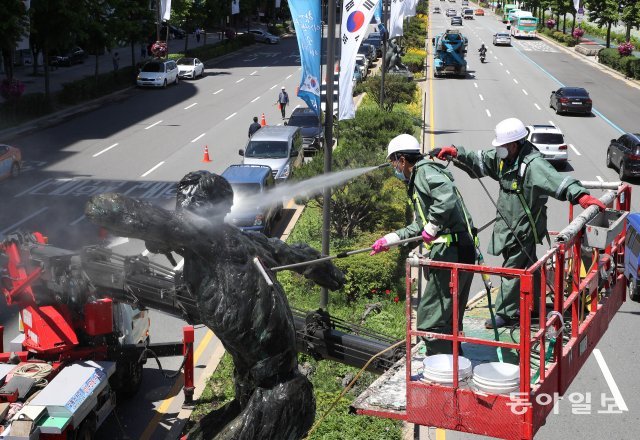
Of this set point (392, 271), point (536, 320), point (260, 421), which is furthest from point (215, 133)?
point (260, 421)

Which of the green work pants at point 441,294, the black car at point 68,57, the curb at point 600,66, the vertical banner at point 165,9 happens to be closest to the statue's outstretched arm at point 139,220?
the green work pants at point 441,294

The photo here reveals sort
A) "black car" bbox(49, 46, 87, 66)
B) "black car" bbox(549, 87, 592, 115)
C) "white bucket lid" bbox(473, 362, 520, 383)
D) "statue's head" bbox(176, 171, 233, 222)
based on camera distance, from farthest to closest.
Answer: "black car" bbox(49, 46, 87, 66) < "black car" bbox(549, 87, 592, 115) < "white bucket lid" bbox(473, 362, 520, 383) < "statue's head" bbox(176, 171, 233, 222)

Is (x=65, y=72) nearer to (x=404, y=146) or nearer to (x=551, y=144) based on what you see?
(x=551, y=144)

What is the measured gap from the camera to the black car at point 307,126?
33188 mm

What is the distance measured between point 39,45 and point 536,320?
38.1 meters

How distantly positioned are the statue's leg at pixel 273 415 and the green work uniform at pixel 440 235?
231 centimetres

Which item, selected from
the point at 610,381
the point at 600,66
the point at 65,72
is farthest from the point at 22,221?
the point at 600,66

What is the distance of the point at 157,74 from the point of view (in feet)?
168

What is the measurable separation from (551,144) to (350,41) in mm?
13827

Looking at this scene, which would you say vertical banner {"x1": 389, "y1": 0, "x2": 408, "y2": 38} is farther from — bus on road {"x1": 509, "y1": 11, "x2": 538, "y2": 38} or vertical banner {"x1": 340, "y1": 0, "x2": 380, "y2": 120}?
bus on road {"x1": 509, "y1": 11, "x2": 538, "y2": 38}

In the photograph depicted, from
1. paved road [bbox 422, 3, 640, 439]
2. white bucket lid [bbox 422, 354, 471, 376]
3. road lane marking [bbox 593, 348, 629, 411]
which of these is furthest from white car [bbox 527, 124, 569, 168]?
white bucket lid [bbox 422, 354, 471, 376]

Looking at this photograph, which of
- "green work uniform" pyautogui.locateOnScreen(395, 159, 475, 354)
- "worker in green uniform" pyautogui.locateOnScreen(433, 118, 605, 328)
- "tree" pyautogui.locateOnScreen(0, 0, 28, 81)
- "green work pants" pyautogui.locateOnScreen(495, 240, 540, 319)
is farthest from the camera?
"tree" pyautogui.locateOnScreen(0, 0, 28, 81)

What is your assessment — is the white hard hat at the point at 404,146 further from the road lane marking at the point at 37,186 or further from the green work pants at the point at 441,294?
the road lane marking at the point at 37,186

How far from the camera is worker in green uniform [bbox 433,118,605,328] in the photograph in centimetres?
796
